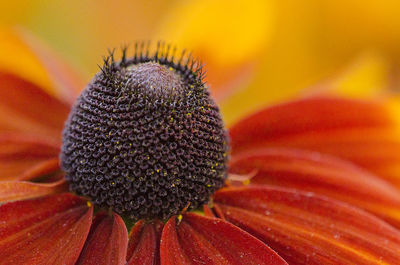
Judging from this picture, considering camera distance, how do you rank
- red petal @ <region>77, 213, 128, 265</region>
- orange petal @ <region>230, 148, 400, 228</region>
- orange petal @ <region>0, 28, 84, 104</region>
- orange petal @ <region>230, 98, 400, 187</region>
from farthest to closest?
orange petal @ <region>0, 28, 84, 104</region>
orange petal @ <region>230, 98, 400, 187</region>
orange petal @ <region>230, 148, 400, 228</region>
red petal @ <region>77, 213, 128, 265</region>

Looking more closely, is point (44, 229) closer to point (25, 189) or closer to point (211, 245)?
point (25, 189)

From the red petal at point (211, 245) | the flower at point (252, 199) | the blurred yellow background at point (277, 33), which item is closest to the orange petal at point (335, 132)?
the flower at point (252, 199)

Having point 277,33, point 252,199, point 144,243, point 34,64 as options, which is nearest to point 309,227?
point 252,199

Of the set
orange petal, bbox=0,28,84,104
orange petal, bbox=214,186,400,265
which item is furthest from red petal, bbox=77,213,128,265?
orange petal, bbox=0,28,84,104

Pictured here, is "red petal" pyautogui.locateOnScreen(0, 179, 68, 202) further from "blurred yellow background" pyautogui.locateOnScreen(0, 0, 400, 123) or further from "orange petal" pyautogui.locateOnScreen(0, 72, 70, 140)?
"blurred yellow background" pyautogui.locateOnScreen(0, 0, 400, 123)

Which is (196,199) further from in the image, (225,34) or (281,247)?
(225,34)

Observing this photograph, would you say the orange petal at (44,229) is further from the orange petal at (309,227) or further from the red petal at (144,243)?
the orange petal at (309,227)
